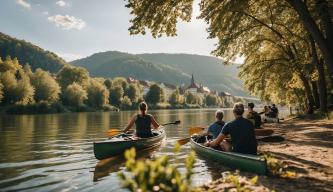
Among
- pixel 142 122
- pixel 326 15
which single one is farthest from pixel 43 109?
pixel 326 15

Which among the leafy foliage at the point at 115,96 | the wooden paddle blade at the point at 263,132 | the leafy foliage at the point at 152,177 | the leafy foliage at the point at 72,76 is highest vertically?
the leafy foliage at the point at 72,76

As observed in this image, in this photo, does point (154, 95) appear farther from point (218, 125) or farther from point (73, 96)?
point (218, 125)

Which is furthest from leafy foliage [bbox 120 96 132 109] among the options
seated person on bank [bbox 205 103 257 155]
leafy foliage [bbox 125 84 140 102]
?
seated person on bank [bbox 205 103 257 155]

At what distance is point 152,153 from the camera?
17.7 m

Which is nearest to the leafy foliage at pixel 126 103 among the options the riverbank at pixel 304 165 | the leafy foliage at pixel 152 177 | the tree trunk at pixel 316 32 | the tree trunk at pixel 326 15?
the tree trunk at pixel 326 15

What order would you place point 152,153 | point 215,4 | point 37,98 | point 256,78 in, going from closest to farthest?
point 152,153 → point 215,4 → point 256,78 → point 37,98

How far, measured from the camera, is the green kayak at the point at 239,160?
9805 millimetres

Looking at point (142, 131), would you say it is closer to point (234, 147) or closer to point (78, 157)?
point (78, 157)

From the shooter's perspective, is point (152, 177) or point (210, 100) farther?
point (210, 100)

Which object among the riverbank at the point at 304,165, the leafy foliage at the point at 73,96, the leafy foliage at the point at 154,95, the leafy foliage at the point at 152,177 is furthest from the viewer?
the leafy foliage at the point at 154,95

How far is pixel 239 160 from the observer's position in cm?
1087

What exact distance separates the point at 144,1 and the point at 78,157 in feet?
26.7

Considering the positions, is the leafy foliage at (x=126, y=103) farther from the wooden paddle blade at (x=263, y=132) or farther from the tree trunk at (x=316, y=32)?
the tree trunk at (x=316, y=32)

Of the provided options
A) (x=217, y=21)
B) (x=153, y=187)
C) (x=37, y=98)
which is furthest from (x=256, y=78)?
(x=37, y=98)
